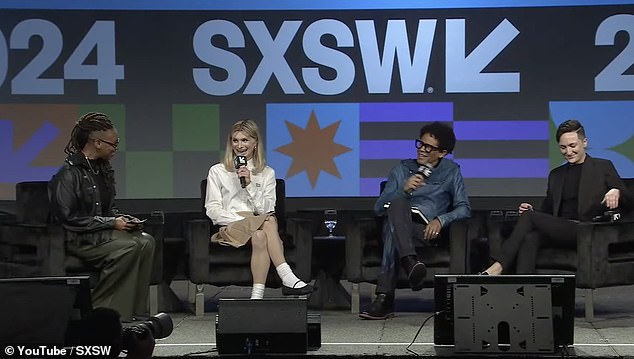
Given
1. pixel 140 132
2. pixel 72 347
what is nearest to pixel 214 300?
pixel 140 132

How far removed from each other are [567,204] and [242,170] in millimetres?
1836

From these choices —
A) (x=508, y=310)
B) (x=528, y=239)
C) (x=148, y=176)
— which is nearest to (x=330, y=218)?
(x=528, y=239)

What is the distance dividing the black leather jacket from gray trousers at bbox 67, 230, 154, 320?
53 millimetres

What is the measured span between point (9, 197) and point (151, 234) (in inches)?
82.3

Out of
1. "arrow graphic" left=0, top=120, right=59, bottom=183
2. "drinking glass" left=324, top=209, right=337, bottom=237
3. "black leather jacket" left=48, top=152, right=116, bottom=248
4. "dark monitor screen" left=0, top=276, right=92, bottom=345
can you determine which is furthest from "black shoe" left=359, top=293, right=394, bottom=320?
"arrow graphic" left=0, top=120, right=59, bottom=183

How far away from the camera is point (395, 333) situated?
17.8 feet

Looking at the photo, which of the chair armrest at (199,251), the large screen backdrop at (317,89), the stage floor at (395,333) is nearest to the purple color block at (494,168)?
the large screen backdrop at (317,89)

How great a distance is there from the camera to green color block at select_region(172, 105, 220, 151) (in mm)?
7605

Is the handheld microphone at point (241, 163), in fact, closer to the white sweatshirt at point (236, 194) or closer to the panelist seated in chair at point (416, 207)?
the white sweatshirt at point (236, 194)

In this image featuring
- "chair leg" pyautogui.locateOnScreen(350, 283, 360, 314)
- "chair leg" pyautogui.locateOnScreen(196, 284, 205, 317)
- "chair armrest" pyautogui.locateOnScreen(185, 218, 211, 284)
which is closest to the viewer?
"chair armrest" pyautogui.locateOnScreen(185, 218, 211, 284)

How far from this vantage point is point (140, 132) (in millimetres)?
7652

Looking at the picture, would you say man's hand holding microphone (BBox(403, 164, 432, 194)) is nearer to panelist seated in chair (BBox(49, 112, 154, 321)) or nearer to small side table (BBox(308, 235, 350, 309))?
small side table (BBox(308, 235, 350, 309))

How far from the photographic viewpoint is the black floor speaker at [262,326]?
15.4 ft

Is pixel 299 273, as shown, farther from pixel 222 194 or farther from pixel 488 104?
pixel 488 104
